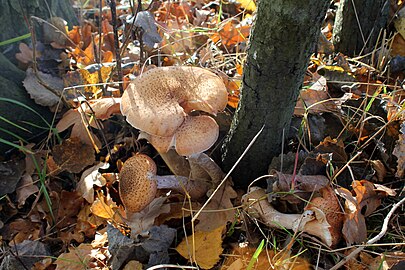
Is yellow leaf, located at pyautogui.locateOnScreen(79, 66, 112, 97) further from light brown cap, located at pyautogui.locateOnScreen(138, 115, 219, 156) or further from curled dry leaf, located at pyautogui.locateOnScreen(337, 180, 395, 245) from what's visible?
curled dry leaf, located at pyautogui.locateOnScreen(337, 180, 395, 245)

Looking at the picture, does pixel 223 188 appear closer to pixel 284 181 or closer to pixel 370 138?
pixel 284 181

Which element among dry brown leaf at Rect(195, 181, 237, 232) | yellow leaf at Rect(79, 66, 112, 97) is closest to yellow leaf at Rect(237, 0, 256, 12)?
yellow leaf at Rect(79, 66, 112, 97)

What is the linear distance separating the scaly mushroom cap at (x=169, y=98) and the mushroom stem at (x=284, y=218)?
0.46m

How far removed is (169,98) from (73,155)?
0.89 metres

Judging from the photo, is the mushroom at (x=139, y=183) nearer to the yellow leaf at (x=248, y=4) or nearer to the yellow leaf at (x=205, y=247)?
the yellow leaf at (x=205, y=247)

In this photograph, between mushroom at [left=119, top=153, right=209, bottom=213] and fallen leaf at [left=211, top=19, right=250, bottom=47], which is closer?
mushroom at [left=119, top=153, right=209, bottom=213]

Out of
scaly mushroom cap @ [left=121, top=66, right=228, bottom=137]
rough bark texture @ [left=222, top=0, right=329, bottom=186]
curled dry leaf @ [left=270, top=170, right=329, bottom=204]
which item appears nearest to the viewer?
rough bark texture @ [left=222, top=0, right=329, bottom=186]

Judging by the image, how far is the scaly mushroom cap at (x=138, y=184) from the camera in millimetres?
2010

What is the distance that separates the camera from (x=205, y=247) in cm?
197

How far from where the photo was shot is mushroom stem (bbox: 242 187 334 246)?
70.3 inches

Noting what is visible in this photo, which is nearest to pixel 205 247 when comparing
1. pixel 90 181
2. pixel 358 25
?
pixel 90 181

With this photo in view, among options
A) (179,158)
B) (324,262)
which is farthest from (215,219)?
(324,262)

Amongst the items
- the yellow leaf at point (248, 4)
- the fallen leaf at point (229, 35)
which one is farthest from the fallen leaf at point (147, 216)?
the yellow leaf at point (248, 4)

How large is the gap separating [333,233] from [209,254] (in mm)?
567
